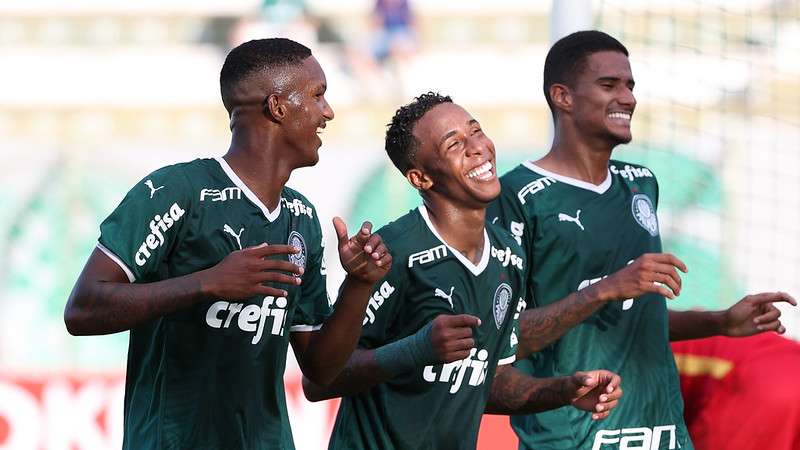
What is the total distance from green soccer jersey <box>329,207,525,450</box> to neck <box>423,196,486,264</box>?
26 millimetres

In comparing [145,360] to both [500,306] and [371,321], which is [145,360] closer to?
[371,321]

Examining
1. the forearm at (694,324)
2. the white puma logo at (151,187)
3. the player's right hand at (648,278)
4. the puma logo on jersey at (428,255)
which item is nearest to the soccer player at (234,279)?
the white puma logo at (151,187)

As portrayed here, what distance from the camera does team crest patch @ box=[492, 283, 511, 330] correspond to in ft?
14.0

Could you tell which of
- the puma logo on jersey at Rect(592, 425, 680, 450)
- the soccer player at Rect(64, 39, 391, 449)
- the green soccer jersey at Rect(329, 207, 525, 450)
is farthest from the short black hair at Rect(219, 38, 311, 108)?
the puma logo on jersey at Rect(592, 425, 680, 450)

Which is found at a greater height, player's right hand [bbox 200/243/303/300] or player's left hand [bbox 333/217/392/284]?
player's left hand [bbox 333/217/392/284]

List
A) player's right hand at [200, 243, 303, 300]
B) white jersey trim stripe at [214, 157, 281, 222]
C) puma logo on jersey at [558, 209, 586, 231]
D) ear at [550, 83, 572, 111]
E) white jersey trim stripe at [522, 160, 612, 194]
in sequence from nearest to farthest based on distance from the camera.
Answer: player's right hand at [200, 243, 303, 300] < white jersey trim stripe at [214, 157, 281, 222] < puma logo on jersey at [558, 209, 586, 231] < white jersey trim stripe at [522, 160, 612, 194] < ear at [550, 83, 572, 111]

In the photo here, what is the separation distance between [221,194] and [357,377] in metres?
0.67

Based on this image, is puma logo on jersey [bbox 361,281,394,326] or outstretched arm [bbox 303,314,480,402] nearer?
outstretched arm [bbox 303,314,480,402]

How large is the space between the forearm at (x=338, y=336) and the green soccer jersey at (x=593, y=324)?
1015 millimetres

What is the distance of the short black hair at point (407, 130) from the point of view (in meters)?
4.46

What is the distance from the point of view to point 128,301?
3.52 meters

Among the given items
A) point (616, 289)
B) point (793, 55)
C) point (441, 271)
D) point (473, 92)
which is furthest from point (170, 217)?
point (473, 92)

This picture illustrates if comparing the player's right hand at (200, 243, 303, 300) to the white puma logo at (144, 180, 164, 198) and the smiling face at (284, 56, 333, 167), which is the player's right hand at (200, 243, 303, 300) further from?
the smiling face at (284, 56, 333, 167)

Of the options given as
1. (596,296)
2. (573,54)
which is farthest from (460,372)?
(573,54)
